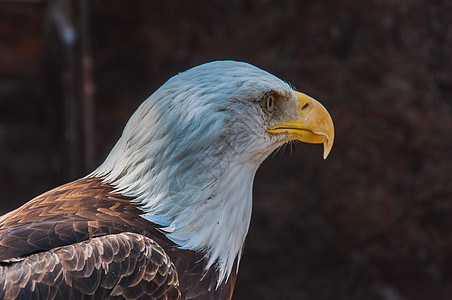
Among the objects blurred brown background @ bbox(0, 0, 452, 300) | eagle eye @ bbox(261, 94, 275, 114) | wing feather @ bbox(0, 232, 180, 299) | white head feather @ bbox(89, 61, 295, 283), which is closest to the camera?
wing feather @ bbox(0, 232, 180, 299)

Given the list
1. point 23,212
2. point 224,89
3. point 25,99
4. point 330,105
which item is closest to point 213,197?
point 224,89

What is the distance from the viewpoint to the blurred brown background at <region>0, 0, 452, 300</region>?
15.2 feet

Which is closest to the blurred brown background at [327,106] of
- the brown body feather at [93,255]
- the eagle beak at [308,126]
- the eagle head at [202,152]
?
the eagle beak at [308,126]

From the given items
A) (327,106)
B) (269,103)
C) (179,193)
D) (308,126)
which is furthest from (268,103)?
(327,106)

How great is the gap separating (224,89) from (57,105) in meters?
3.17

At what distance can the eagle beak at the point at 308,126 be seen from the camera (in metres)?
2.49

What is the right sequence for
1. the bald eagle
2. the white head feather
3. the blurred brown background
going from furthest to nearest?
the blurred brown background → the white head feather → the bald eagle

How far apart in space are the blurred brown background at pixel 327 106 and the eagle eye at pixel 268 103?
7.52 ft

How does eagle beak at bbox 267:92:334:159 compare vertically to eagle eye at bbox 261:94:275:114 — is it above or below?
below

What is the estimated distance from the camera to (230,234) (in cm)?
242

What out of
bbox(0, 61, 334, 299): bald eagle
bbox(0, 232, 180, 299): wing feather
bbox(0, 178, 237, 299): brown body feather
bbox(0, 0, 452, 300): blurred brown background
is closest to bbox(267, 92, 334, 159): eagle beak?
bbox(0, 61, 334, 299): bald eagle

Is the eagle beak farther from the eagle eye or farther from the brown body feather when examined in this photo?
the brown body feather

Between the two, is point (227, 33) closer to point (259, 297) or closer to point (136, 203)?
point (259, 297)

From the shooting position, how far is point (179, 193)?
2.30 metres
